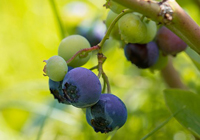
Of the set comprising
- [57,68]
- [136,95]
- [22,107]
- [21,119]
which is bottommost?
[21,119]

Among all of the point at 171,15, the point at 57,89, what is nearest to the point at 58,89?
the point at 57,89

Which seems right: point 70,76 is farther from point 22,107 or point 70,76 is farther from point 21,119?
point 21,119

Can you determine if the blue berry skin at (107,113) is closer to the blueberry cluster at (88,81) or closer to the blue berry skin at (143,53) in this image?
the blueberry cluster at (88,81)

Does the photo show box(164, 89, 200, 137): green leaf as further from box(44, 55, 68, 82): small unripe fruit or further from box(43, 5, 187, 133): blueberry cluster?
box(44, 55, 68, 82): small unripe fruit

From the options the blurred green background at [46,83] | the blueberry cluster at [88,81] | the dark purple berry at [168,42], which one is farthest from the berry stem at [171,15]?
the blurred green background at [46,83]

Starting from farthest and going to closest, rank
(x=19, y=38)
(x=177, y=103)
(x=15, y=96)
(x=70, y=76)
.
→ (x=19, y=38), (x=15, y=96), (x=177, y=103), (x=70, y=76)

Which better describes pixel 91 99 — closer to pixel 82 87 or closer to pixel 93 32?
pixel 82 87

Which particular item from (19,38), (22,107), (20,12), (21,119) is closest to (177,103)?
(22,107)

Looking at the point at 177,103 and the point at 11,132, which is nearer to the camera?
the point at 177,103
